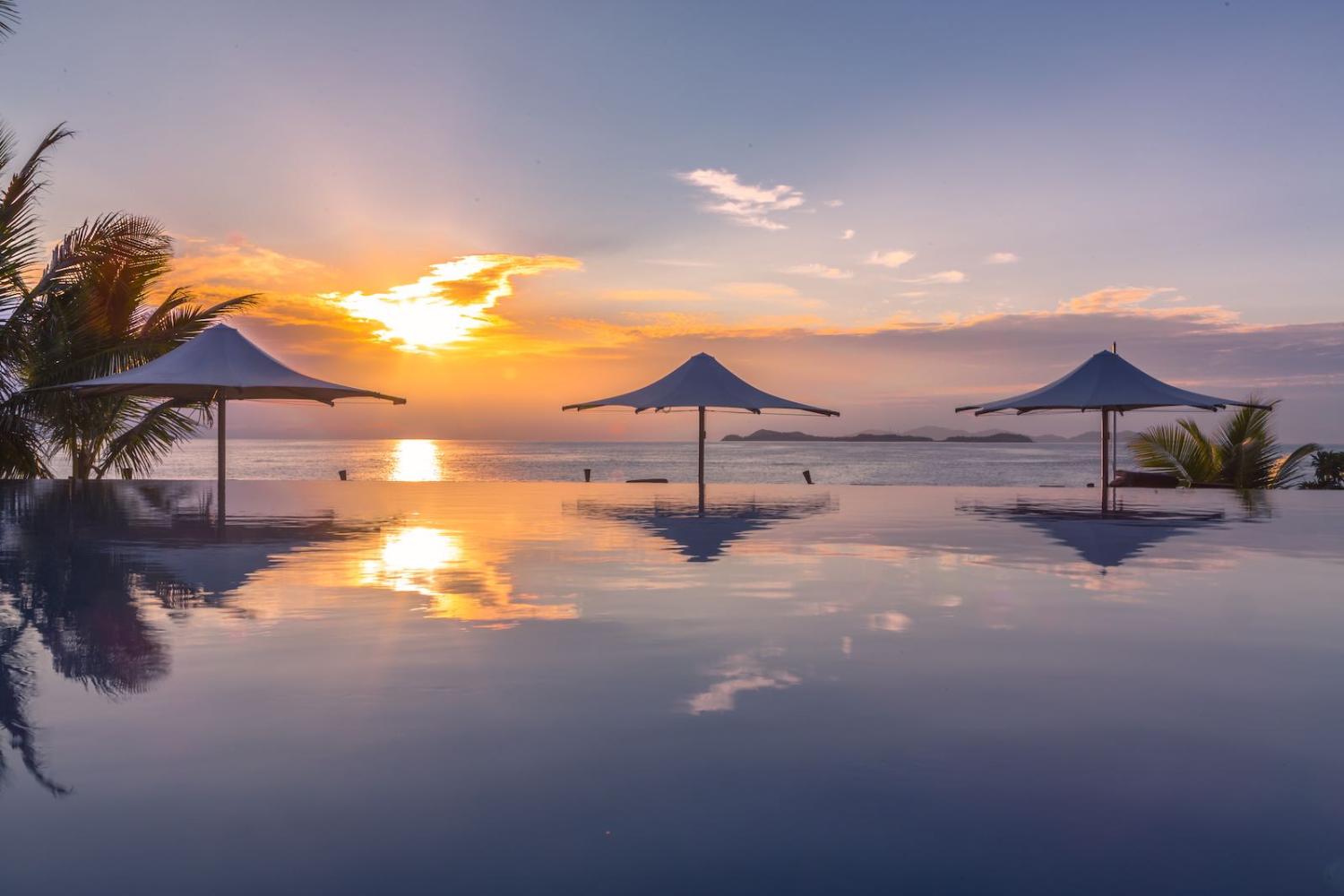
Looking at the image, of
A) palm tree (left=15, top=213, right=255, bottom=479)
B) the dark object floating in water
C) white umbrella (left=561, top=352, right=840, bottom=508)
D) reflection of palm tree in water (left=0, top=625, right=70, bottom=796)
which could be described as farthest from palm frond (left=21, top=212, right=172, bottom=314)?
the dark object floating in water

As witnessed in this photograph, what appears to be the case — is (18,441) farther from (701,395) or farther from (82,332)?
(701,395)

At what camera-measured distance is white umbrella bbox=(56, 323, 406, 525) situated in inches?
599

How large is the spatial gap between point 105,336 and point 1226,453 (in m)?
24.6

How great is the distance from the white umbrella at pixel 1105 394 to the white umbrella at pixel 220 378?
12.2 meters

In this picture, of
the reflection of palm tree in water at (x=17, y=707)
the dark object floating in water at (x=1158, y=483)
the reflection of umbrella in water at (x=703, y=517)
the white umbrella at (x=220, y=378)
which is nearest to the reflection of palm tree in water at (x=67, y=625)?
the reflection of palm tree in water at (x=17, y=707)

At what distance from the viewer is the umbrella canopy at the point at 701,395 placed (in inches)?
752

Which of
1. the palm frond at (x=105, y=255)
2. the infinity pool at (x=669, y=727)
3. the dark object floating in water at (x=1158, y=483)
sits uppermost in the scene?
the palm frond at (x=105, y=255)

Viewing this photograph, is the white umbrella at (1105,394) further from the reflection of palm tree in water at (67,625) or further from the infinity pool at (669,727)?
the reflection of palm tree in water at (67,625)

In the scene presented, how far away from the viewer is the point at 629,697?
453cm

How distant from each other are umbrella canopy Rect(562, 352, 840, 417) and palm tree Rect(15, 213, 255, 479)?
8445 millimetres

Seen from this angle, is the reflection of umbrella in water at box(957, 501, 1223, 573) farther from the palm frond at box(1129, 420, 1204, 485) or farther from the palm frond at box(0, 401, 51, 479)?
the palm frond at box(0, 401, 51, 479)

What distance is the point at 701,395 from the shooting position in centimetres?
1936

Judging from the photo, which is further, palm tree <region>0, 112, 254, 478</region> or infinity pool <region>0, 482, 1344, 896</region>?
palm tree <region>0, 112, 254, 478</region>

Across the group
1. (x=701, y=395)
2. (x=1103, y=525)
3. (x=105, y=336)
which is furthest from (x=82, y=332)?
(x=1103, y=525)
